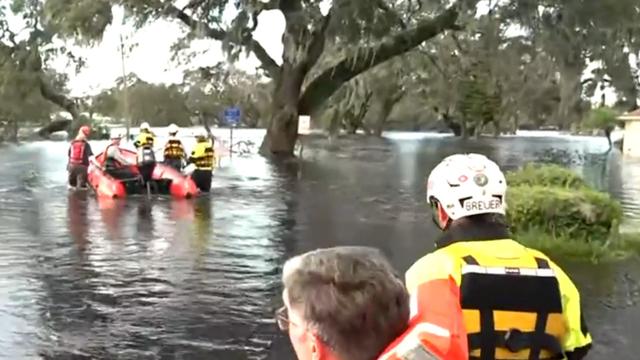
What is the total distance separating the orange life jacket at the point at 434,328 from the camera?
8.06ft

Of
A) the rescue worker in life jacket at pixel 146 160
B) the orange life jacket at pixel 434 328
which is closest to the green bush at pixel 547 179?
the rescue worker in life jacket at pixel 146 160

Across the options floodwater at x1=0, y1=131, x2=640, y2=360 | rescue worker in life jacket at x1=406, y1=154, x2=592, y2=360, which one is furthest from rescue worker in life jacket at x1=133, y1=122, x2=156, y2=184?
rescue worker in life jacket at x1=406, y1=154, x2=592, y2=360

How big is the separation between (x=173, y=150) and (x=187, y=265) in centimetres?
1053

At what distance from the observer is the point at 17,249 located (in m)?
11.7

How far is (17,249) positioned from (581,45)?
18.8 meters

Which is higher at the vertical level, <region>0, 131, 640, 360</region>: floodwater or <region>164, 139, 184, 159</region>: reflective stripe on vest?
<region>164, 139, 184, 159</region>: reflective stripe on vest

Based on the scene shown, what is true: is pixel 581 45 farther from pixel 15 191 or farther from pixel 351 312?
pixel 351 312

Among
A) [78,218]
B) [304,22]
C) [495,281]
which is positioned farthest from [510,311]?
[304,22]

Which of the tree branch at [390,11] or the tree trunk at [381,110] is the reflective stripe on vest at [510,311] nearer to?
the tree branch at [390,11]

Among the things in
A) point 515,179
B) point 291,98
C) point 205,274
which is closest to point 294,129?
point 291,98

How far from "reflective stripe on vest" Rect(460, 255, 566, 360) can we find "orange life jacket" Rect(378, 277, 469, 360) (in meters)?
0.05

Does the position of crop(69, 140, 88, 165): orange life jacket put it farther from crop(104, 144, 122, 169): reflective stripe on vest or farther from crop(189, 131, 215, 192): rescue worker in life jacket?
crop(189, 131, 215, 192): rescue worker in life jacket

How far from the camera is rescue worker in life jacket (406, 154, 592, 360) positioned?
9.00 feet

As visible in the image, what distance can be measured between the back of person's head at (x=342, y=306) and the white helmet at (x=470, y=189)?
0.59 m
